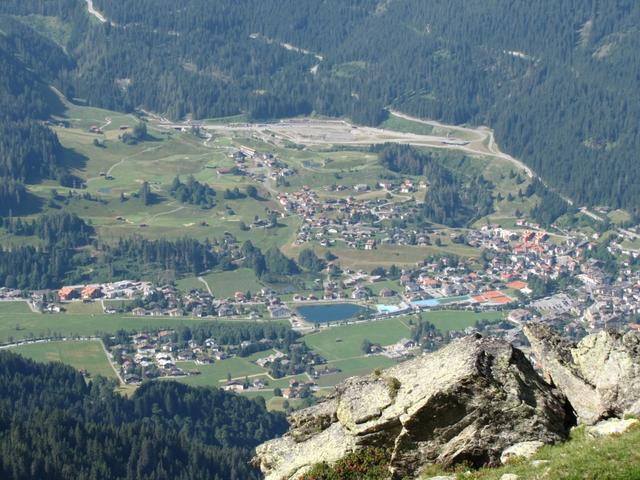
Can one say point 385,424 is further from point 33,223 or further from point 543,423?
point 33,223

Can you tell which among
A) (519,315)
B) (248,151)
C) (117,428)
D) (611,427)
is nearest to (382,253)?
(519,315)

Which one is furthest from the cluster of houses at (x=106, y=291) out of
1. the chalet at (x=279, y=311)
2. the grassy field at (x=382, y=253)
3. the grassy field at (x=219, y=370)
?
the grassy field at (x=219, y=370)

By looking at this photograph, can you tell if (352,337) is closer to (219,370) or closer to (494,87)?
(219,370)

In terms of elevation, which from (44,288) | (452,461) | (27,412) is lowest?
(44,288)

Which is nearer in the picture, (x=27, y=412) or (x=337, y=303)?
Result: (x=27, y=412)

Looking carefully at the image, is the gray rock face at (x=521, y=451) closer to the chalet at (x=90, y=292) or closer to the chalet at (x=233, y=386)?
the chalet at (x=233, y=386)

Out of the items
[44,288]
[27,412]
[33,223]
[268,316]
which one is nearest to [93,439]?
[27,412]

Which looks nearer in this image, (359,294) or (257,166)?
(359,294)
